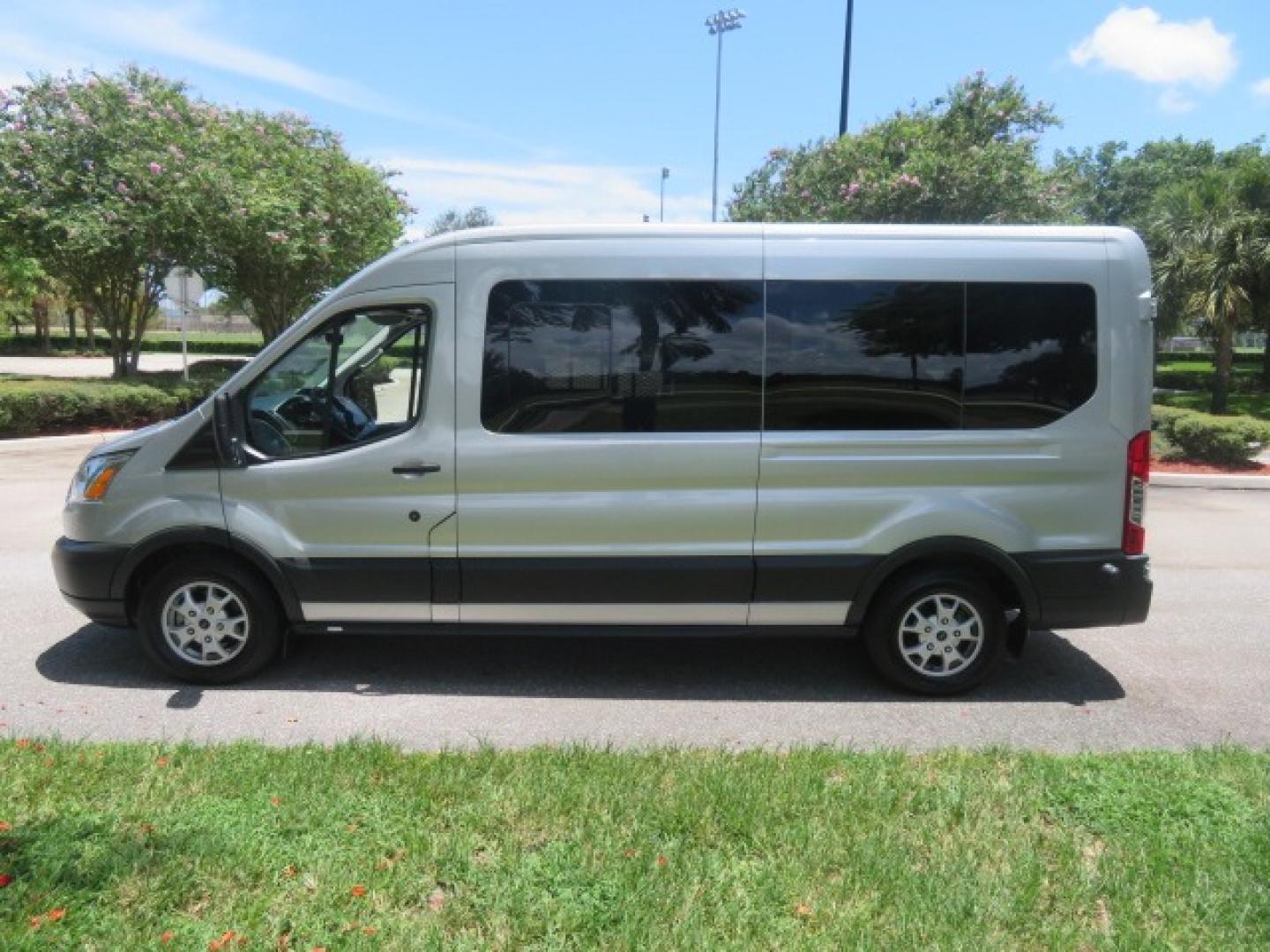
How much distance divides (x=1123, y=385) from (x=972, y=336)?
0.78 m

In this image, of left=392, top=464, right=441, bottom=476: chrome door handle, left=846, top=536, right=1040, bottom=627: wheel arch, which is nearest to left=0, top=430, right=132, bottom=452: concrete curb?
left=392, top=464, right=441, bottom=476: chrome door handle

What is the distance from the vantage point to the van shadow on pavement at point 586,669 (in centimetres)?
504

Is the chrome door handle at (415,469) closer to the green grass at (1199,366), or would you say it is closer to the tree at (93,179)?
the tree at (93,179)

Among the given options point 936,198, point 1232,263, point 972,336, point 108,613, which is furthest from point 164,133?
point 1232,263

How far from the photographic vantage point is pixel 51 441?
1488 centimetres

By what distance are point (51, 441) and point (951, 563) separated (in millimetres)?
14675

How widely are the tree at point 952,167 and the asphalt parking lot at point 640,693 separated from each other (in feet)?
47.9

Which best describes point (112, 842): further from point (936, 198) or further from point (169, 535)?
point (936, 198)

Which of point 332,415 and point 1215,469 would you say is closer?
point 332,415

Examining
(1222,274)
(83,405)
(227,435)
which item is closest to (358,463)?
(227,435)

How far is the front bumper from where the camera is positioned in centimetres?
489

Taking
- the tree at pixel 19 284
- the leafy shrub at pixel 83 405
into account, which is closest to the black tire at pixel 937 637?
the leafy shrub at pixel 83 405

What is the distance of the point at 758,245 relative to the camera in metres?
4.72

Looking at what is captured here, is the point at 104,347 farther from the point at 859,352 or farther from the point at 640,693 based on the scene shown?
the point at 859,352
